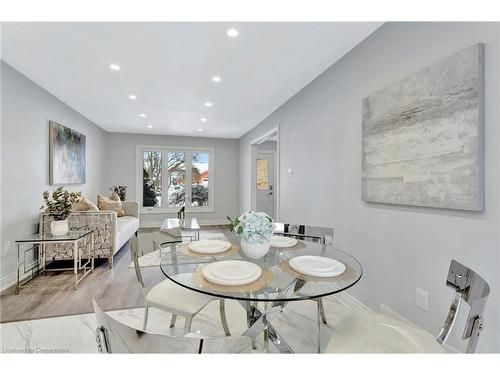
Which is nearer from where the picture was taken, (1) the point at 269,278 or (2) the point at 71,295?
(1) the point at 269,278

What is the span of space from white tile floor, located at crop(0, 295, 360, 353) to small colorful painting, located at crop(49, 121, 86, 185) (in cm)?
229

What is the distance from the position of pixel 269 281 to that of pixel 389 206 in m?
1.25

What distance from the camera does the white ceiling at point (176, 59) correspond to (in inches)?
80.8

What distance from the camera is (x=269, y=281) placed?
123 centimetres

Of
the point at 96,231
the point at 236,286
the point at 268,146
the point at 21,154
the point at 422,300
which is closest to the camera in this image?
→ the point at 236,286

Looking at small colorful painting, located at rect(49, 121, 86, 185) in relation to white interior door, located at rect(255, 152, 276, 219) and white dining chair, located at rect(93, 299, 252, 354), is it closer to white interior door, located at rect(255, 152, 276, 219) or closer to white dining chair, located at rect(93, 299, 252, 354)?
white dining chair, located at rect(93, 299, 252, 354)

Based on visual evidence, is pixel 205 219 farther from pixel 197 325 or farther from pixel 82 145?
pixel 197 325

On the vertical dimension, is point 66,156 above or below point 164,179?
above

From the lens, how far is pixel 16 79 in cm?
279

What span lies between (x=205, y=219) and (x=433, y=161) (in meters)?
5.95

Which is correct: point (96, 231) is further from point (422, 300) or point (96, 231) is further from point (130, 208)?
point (422, 300)

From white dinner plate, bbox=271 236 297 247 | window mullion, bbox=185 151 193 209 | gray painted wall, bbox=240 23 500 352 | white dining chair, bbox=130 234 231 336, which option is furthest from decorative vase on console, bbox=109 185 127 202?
white dinner plate, bbox=271 236 297 247

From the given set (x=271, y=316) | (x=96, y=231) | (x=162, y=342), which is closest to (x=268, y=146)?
(x=96, y=231)
